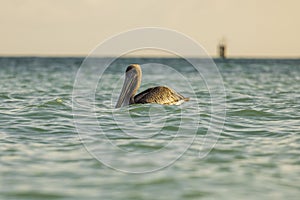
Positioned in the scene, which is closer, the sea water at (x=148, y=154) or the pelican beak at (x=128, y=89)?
the sea water at (x=148, y=154)

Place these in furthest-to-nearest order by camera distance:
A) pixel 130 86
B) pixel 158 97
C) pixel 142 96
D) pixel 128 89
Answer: pixel 130 86, pixel 128 89, pixel 142 96, pixel 158 97

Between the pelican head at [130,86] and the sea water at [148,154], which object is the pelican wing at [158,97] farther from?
the sea water at [148,154]

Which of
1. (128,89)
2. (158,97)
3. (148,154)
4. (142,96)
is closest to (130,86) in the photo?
(128,89)

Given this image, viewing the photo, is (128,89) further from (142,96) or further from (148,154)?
(148,154)

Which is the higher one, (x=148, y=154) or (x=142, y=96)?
(x=142, y=96)

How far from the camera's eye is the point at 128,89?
13.5m

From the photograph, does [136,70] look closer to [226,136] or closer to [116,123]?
[116,123]

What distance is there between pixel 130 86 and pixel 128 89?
23 cm

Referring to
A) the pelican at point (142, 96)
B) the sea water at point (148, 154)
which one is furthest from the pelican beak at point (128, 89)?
the sea water at point (148, 154)

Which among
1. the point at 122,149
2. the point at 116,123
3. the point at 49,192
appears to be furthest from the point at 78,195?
the point at 116,123

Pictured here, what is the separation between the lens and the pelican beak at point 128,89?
1305 centimetres

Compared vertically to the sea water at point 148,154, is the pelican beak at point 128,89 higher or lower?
higher

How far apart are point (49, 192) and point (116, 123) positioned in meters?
4.57

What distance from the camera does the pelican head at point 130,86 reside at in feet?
43.0
